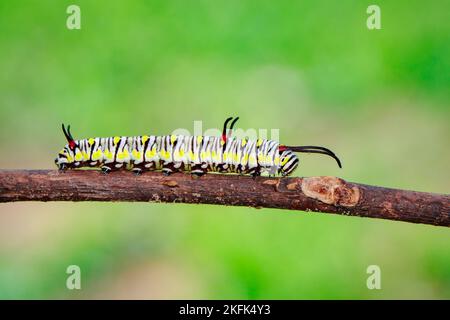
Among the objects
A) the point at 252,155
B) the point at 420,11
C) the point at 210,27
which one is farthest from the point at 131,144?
the point at 420,11

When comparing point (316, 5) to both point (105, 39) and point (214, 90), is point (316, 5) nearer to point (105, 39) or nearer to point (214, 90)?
point (214, 90)

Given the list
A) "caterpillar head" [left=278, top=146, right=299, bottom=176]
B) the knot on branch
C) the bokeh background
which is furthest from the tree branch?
the bokeh background

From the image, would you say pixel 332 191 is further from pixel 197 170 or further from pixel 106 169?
pixel 106 169

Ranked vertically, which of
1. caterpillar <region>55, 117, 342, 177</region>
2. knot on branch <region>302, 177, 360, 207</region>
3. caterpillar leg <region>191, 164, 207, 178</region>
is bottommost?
knot on branch <region>302, 177, 360, 207</region>

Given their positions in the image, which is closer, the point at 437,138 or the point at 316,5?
the point at 437,138

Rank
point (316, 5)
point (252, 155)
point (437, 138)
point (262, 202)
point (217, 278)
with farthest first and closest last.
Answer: point (316, 5) < point (437, 138) < point (217, 278) < point (252, 155) < point (262, 202)

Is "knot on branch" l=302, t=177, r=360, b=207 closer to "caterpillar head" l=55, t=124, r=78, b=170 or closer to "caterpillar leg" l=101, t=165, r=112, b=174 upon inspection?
"caterpillar leg" l=101, t=165, r=112, b=174
